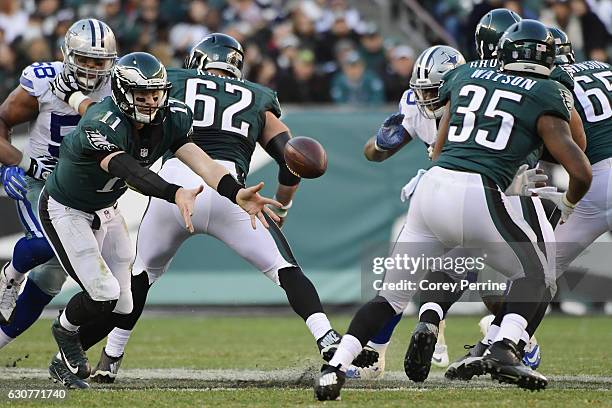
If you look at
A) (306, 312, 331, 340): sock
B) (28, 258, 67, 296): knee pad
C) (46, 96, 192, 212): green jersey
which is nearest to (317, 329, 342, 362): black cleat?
(306, 312, 331, 340): sock

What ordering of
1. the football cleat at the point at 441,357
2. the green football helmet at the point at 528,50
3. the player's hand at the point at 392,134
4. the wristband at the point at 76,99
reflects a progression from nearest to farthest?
the green football helmet at the point at 528,50 → the wristband at the point at 76,99 → the player's hand at the point at 392,134 → the football cleat at the point at 441,357

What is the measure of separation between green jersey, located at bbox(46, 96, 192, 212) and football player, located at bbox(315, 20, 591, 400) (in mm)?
1380

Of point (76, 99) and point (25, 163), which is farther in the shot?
point (25, 163)

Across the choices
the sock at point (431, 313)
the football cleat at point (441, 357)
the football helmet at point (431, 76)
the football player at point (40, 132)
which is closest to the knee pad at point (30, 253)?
the football player at point (40, 132)

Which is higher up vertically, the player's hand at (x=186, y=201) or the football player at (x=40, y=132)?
the player's hand at (x=186, y=201)

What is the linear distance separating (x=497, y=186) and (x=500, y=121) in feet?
1.07

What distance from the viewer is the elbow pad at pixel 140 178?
216 inches

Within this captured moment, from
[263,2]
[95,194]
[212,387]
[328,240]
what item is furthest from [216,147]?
[263,2]

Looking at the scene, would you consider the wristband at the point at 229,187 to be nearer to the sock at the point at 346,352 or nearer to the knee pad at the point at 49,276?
the sock at the point at 346,352

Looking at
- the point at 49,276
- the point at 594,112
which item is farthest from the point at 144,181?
the point at 594,112

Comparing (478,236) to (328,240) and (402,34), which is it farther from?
(402,34)

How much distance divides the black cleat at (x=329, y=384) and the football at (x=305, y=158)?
121cm

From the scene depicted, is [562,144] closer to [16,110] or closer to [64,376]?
[64,376]

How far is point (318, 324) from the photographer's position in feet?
19.5
